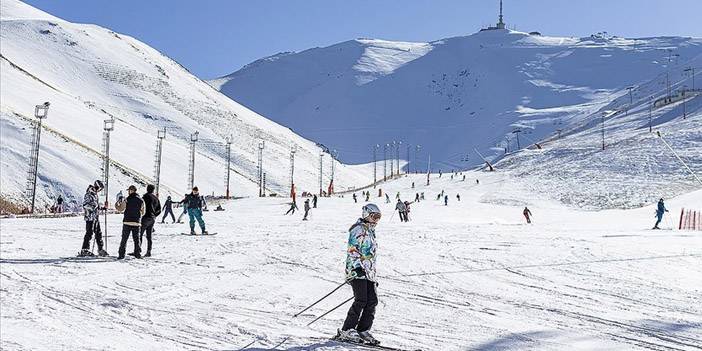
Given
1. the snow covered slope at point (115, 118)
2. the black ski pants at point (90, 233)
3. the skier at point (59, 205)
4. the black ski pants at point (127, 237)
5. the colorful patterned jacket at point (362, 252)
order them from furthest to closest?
the snow covered slope at point (115, 118) < the skier at point (59, 205) < the black ski pants at point (90, 233) < the black ski pants at point (127, 237) < the colorful patterned jacket at point (362, 252)

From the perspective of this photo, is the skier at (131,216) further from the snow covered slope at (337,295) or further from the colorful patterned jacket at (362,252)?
the colorful patterned jacket at (362,252)

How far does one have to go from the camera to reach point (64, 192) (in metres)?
50.6

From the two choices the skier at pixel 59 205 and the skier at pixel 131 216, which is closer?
the skier at pixel 131 216

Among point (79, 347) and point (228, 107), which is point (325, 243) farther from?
point (228, 107)

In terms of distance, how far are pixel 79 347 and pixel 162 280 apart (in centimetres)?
510

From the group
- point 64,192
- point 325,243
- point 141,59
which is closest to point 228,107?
point 141,59

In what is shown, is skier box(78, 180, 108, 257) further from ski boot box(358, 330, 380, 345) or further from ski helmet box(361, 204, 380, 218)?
ski boot box(358, 330, 380, 345)

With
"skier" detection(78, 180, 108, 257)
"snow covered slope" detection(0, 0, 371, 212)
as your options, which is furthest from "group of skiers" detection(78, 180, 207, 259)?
"snow covered slope" detection(0, 0, 371, 212)

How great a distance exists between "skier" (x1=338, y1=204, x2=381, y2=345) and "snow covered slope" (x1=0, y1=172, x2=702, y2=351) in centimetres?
27

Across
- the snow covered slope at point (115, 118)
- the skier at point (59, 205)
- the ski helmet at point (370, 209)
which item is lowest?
the ski helmet at point (370, 209)

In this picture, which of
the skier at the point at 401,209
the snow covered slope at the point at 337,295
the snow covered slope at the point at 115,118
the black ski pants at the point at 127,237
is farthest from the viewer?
the snow covered slope at the point at 115,118

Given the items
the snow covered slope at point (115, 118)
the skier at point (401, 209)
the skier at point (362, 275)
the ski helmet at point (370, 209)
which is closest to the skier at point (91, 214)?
the skier at point (362, 275)

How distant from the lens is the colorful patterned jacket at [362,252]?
27.4ft

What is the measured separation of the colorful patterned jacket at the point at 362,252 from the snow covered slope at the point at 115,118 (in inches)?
1765
